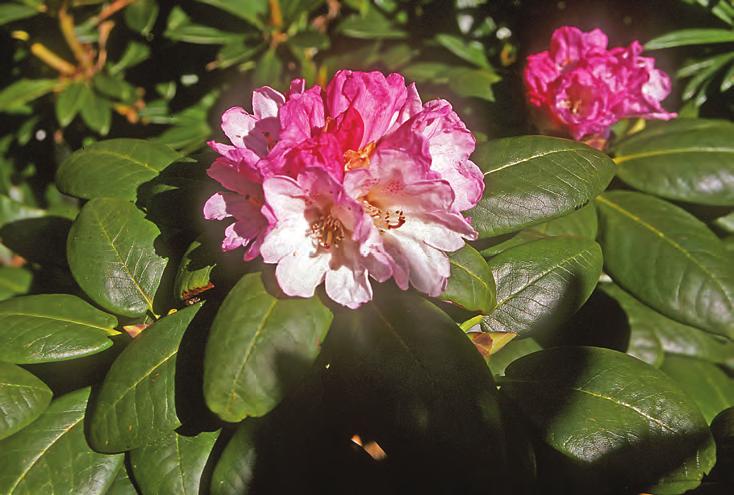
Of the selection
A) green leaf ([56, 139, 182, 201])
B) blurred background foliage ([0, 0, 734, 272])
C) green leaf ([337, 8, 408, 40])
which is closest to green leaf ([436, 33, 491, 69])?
blurred background foliage ([0, 0, 734, 272])

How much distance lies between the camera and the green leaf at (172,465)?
1162 millimetres

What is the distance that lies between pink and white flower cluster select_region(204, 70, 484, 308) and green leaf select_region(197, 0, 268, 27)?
108 centimetres

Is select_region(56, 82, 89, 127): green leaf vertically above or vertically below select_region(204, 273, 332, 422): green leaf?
below

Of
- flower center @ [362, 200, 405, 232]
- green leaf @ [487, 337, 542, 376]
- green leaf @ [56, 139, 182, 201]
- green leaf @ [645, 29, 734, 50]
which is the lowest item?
green leaf @ [487, 337, 542, 376]

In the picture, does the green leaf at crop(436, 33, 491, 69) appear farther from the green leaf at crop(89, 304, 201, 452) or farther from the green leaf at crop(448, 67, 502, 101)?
the green leaf at crop(89, 304, 201, 452)

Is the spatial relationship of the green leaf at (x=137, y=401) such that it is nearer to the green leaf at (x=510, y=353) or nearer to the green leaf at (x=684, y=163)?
the green leaf at (x=510, y=353)

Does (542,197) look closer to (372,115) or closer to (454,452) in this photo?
(372,115)

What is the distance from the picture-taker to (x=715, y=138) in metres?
1.63

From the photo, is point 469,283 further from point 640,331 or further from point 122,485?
point 640,331

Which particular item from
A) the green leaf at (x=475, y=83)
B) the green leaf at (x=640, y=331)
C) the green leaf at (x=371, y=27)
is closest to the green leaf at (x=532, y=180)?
the green leaf at (x=475, y=83)

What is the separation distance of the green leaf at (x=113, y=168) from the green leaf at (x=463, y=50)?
103 cm

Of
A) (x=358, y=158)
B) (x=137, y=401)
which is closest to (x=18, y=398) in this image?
(x=137, y=401)

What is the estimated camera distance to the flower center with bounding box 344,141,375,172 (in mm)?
1071

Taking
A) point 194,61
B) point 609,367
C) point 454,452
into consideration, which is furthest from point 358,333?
point 194,61
